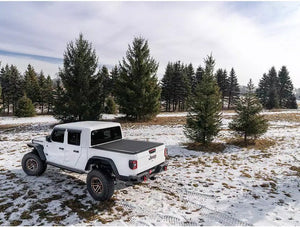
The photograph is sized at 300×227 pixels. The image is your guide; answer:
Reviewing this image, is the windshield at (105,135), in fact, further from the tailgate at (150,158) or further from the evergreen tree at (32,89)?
the evergreen tree at (32,89)

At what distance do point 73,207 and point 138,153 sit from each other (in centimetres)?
249

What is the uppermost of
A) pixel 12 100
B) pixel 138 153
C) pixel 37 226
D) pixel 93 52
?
pixel 93 52

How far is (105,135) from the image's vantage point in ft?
22.0

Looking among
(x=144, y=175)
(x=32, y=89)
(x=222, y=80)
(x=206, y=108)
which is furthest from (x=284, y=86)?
(x=32, y=89)

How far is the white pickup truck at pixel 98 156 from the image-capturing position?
5.28 metres

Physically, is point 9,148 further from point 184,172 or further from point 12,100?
point 12,100

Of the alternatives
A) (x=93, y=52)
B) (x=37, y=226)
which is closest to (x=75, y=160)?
(x=37, y=226)

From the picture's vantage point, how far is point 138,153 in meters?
5.20

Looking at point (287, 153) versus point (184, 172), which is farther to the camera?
point (287, 153)

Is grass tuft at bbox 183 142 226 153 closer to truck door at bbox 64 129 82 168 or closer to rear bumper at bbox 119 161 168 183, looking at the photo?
rear bumper at bbox 119 161 168 183

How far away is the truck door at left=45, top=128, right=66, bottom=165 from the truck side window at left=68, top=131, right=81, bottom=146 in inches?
14.3

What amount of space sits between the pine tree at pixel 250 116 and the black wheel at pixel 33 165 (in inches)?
477

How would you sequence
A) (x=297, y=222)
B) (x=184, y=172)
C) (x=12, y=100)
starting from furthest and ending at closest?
(x=12, y=100)
(x=184, y=172)
(x=297, y=222)

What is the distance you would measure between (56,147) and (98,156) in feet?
7.01
